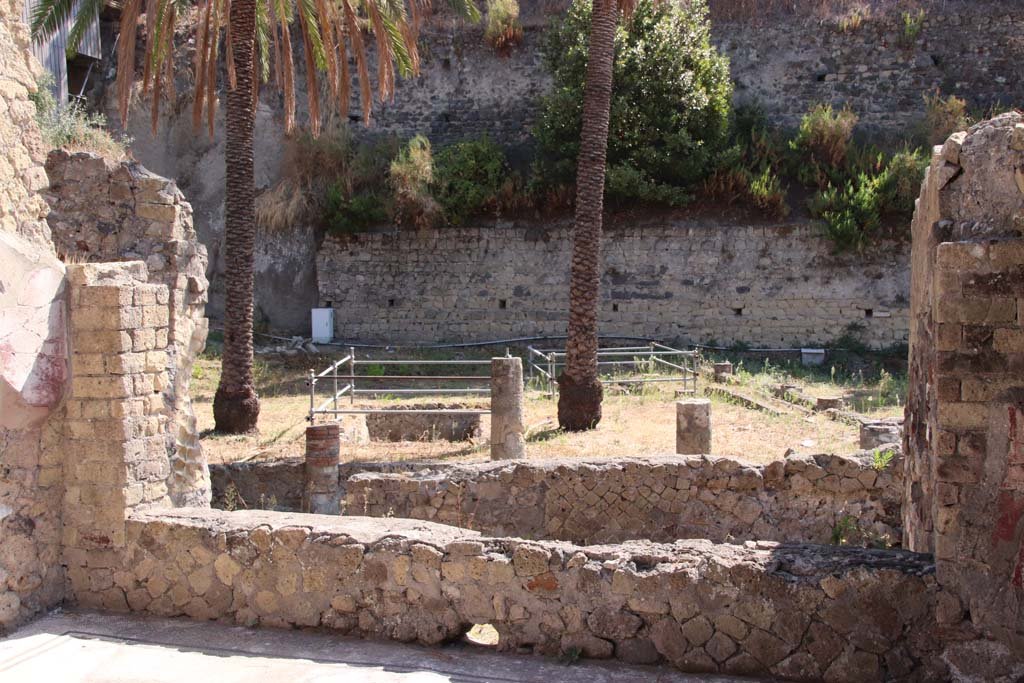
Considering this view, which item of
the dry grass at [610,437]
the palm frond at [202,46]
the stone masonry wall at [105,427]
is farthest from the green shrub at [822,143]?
the stone masonry wall at [105,427]

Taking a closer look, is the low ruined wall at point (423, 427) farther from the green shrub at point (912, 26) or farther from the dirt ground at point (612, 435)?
the green shrub at point (912, 26)

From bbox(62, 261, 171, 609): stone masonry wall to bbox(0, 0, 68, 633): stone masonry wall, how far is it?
0.28 ft

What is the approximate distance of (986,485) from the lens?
4070 mm

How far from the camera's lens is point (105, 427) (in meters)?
5.24

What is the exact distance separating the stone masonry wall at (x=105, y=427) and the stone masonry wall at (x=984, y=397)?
4275 millimetres

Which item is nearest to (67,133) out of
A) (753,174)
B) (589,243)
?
(589,243)

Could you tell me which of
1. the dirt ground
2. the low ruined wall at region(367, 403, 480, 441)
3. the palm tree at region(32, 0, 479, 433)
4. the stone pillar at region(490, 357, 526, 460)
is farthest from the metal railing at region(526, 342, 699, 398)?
the palm tree at region(32, 0, 479, 433)

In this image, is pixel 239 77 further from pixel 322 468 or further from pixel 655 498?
pixel 655 498

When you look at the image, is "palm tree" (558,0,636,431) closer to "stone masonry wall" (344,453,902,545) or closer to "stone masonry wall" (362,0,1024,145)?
"stone masonry wall" (344,453,902,545)

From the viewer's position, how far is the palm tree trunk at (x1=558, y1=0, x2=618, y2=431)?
1241 cm

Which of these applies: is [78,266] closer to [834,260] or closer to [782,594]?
[782,594]

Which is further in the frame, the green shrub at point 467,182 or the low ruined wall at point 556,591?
the green shrub at point 467,182

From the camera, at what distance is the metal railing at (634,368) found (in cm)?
1507

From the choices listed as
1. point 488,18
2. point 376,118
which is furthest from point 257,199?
point 488,18
